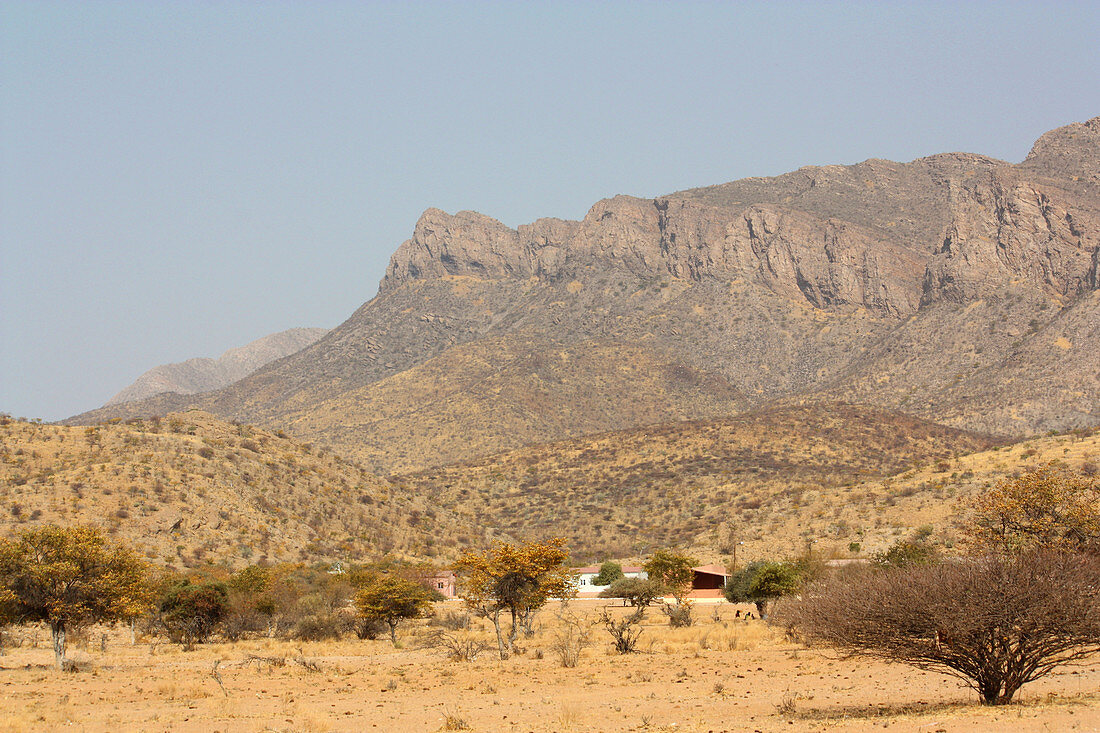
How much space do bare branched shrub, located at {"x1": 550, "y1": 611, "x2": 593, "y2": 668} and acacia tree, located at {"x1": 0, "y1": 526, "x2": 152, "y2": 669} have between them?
13.7m

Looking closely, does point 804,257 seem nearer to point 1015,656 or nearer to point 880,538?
point 880,538

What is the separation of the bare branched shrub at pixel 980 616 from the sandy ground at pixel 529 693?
89cm

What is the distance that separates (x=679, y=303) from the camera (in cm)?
18650

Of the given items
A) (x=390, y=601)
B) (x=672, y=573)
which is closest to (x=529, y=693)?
(x=390, y=601)

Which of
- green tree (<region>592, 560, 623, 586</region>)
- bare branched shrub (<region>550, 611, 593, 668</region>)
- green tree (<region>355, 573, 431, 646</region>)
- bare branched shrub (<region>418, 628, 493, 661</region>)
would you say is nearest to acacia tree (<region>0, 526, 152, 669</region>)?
bare branched shrub (<region>418, 628, 493, 661</region>)

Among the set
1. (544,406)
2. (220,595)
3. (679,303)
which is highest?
(679,303)

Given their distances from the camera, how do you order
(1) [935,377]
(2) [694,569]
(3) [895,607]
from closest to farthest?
(3) [895,607] < (2) [694,569] < (1) [935,377]

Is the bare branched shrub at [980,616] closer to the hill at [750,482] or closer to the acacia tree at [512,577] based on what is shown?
the acacia tree at [512,577]

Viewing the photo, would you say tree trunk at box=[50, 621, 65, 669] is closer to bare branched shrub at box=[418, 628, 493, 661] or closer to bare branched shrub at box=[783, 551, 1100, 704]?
bare branched shrub at box=[418, 628, 493, 661]

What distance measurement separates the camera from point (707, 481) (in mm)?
98312

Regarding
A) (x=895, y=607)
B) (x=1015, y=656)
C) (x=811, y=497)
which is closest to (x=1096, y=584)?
(x=1015, y=656)

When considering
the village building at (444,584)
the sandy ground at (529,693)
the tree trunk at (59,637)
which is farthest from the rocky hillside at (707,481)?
the tree trunk at (59,637)

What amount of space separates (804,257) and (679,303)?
26.5m

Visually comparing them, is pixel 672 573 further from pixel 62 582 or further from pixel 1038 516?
pixel 62 582
